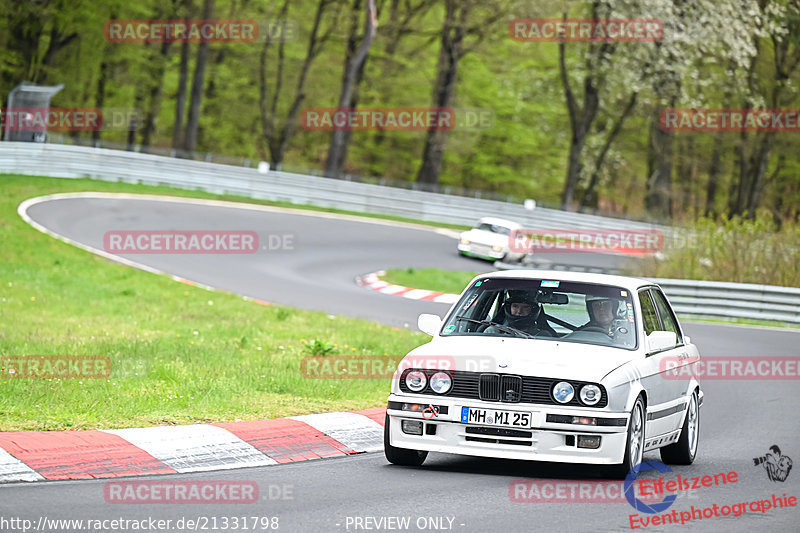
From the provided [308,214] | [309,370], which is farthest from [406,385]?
[308,214]

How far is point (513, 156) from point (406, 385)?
65.5 m

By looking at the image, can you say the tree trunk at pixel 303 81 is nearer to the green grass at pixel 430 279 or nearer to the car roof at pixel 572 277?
the green grass at pixel 430 279

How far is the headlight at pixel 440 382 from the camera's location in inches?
323

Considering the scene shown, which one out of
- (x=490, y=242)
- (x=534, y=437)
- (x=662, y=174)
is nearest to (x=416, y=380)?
(x=534, y=437)

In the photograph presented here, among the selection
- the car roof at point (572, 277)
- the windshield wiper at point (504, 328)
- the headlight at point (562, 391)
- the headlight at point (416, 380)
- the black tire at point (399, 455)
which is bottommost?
the black tire at point (399, 455)

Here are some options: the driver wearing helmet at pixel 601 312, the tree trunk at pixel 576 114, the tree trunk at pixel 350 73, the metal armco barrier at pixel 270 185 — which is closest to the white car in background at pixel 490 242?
the metal armco barrier at pixel 270 185

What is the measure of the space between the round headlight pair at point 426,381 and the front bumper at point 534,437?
139mm

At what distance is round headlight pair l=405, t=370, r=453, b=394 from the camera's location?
820cm

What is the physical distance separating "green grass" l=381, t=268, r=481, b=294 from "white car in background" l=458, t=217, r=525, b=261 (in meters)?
4.76

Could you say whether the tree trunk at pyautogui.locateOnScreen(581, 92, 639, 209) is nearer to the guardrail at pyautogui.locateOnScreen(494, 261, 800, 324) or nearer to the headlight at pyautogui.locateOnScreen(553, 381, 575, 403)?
the guardrail at pyautogui.locateOnScreen(494, 261, 800, 324)

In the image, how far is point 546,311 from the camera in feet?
30.2

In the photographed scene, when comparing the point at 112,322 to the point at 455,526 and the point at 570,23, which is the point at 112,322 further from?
the point at 570,23

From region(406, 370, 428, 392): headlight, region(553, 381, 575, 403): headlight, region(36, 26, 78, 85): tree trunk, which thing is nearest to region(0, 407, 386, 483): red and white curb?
region(406, 370, 428, 392): headlight

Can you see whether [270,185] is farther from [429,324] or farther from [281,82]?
[429,324]
